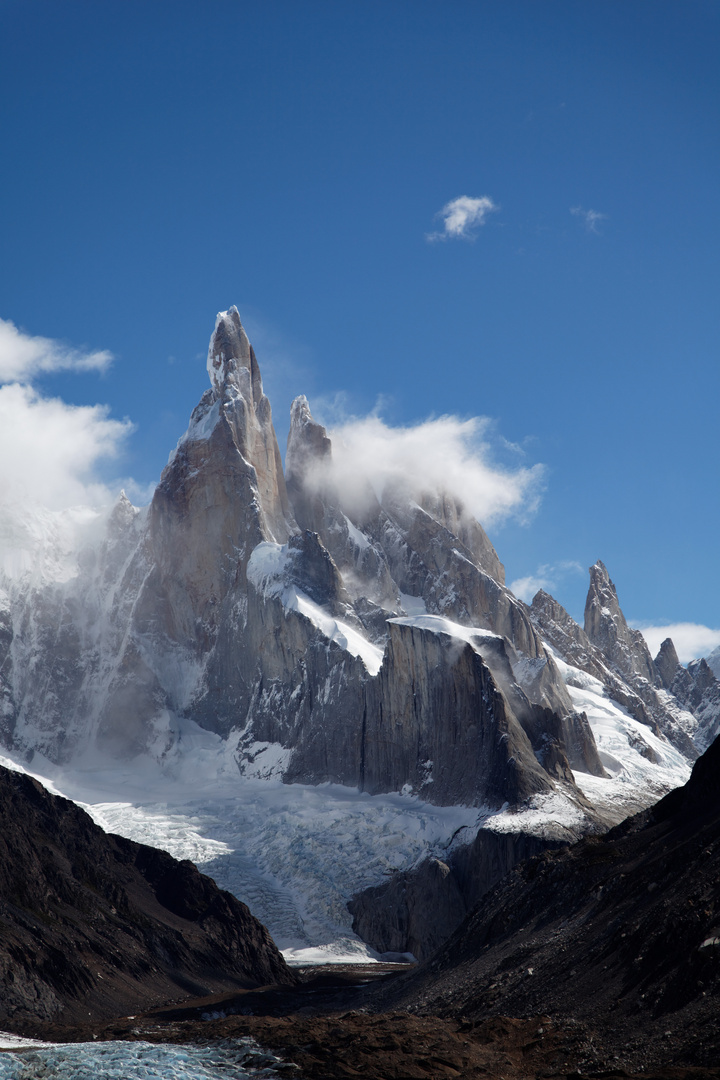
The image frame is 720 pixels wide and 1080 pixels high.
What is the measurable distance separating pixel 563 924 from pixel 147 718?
5205 inches

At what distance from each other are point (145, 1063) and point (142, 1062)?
0.56ft

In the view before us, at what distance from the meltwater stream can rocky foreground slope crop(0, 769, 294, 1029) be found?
55.8 ft

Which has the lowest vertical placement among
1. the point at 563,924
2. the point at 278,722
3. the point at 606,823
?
the point at 563,924

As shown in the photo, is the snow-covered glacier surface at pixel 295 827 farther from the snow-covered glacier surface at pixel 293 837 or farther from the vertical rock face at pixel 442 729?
the vertical rock face at pixel 442 729

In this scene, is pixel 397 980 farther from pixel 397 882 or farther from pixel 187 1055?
pixel 397 882

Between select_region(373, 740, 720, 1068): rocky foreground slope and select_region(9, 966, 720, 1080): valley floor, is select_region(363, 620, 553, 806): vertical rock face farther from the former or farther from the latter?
select_region(9, 966, 720, 1080): valley floor

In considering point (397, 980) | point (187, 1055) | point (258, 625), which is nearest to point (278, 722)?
point (258, 625)

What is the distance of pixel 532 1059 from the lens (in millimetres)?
44906

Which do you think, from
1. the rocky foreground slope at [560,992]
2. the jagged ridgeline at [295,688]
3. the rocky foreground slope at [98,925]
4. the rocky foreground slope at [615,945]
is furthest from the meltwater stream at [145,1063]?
the jagged ridgeline at [295,688]

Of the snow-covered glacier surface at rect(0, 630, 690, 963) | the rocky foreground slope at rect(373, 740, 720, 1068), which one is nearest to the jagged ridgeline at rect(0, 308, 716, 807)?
the snow-covered glacier surface at rect(0, 630, 690, 963)

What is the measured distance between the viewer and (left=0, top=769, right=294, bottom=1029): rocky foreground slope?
72062mm

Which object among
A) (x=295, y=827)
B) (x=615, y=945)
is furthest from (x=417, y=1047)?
(x=295, y=827)

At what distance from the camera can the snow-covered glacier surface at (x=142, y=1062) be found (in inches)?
1738

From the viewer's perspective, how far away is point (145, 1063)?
4569 centimetres
